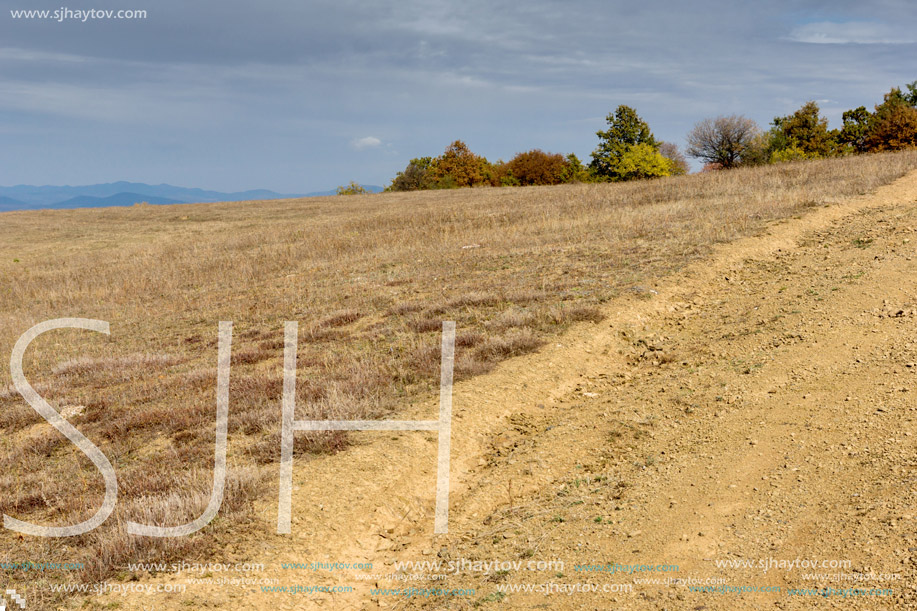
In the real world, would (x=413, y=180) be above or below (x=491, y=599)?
above

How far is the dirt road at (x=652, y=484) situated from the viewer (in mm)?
3924

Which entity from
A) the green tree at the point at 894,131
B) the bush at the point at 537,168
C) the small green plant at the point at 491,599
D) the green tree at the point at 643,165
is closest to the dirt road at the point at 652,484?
the small green plant at the point at 491,599

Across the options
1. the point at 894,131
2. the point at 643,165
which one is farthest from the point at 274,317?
the point at 894,131

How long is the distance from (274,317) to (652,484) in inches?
365

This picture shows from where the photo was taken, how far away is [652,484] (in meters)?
5.18

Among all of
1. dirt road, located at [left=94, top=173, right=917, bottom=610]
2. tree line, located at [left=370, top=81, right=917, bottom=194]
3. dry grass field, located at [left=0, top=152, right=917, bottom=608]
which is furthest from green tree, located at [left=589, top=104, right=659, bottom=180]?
dirt road, located at [left=94, top=173, right=917, bottom=610]

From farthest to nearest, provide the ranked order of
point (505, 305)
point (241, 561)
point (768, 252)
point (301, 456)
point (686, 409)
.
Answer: point (768, 252), point (505, 305), point (686, 409), point (301, 456), point (241, 561)

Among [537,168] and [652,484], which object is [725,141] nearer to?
[537,168]

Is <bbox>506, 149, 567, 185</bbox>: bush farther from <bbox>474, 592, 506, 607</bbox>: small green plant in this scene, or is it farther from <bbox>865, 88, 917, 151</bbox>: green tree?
<bbox>474, 592, 506, 607</bbox>: small green plant

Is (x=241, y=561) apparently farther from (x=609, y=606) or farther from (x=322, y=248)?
(x=322, y=248)

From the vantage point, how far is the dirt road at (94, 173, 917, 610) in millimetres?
3924

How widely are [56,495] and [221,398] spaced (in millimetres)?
2251

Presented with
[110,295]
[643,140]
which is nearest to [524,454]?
[110,295]

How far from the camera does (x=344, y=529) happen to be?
16.5ft
